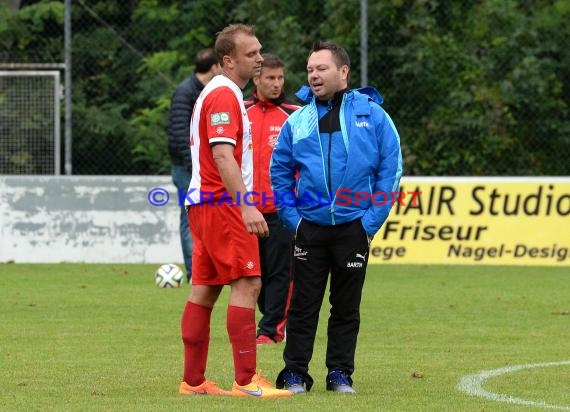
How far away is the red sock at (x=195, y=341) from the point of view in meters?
7.41

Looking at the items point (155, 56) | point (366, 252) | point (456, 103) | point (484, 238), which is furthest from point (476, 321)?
point (155, 56)

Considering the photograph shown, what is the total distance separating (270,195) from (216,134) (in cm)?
283

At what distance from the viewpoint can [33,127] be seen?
1708cm

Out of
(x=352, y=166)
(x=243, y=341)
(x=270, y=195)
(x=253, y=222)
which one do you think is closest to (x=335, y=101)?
(x=352, y=166)

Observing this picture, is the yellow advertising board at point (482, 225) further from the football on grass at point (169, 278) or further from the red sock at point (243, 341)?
the red sock at point (243, 341)

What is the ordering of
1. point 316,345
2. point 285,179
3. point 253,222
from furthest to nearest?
1. point 316,345
2. point 285,179
3. point 253,222

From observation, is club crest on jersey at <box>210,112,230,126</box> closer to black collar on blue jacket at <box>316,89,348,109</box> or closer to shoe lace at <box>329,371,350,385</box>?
black collar on blue jacket at <box>316,89,348,109</box>

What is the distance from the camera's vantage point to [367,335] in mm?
10195

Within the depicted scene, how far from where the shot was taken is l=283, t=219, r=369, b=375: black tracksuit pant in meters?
7.52

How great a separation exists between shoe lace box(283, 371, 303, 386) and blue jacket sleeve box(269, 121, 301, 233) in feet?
2.66

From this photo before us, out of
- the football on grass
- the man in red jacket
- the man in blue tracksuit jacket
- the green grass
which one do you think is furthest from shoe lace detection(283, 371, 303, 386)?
the football on grass

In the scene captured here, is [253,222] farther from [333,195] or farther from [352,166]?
[352,166]

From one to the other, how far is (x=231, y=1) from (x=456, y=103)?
341 centimetres

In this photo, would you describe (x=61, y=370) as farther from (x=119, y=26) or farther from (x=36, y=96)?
(x=119, y=26)
